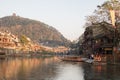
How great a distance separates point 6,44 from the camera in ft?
560

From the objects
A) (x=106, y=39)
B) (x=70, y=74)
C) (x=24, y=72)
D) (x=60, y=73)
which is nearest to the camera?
(x=70, y=74)

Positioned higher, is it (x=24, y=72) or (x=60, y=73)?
(x=24, y=72)

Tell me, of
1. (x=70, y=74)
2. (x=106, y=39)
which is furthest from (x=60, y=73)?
(x=106, y=39)

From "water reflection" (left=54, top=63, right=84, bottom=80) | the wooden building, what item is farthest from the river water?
the wooden building

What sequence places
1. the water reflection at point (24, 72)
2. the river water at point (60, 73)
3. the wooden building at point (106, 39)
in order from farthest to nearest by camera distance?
the wooden building at point (106, 39) → the river water at point (60, 73) → the water reflection at point (24, 72)

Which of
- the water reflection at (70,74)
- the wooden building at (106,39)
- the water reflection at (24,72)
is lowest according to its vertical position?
the water reflection at (70,74)

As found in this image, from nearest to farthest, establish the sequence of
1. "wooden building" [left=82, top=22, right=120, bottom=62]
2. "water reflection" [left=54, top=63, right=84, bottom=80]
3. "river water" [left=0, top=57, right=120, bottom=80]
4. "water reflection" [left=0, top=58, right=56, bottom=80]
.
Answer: "water reflection" [left=0, top=58, right=56, bottom=80], "river water" [left=0, top=57, right=120, bottom=80], "water reflection" [left=54, top=63, right=84, bottom=80], "wooden building" [left=82, top=22, right=120, bottom=62]

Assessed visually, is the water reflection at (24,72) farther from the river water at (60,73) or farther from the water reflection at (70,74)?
the water reflection at (70,74)

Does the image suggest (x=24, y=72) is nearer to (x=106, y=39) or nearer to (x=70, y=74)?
(x=70, y=74)

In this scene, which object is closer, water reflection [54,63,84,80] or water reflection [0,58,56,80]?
water reflection [0,58,56,80]

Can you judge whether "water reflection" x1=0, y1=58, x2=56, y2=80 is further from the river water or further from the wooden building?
the wooden building

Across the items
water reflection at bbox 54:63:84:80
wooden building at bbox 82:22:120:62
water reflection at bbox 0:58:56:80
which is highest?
wooden building at bbox 82:22:120:62

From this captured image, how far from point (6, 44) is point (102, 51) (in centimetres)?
9342

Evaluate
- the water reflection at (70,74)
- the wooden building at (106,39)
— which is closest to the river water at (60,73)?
the water reflection at (70,74)
